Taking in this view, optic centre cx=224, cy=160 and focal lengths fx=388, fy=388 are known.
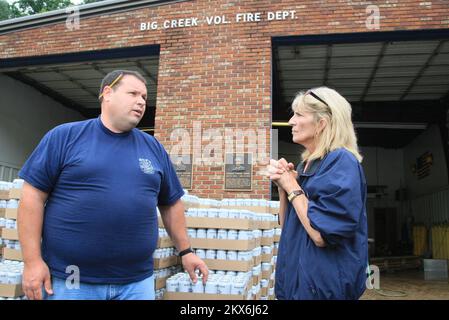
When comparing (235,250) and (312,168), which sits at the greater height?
(312,168)

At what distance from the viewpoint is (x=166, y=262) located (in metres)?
3.68

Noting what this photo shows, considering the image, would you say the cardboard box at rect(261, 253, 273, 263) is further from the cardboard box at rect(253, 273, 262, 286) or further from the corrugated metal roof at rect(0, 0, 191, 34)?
the corrugated metal roof at rect(0, 0, 191, 34)

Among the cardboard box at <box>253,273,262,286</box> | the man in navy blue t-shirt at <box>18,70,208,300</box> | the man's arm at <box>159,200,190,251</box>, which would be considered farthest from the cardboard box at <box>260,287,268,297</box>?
the man in navy blue t-shirt at <box>18,70,208,300</box>

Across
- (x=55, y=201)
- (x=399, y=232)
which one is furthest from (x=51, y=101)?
(x=399, y=232)

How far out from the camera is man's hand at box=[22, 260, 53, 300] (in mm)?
1977

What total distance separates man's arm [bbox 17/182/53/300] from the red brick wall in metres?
5.45

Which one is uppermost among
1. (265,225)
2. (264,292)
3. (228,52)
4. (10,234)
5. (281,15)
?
(281,15)

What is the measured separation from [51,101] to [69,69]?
313 centimetres

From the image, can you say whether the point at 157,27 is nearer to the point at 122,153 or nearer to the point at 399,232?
the point at 122,153

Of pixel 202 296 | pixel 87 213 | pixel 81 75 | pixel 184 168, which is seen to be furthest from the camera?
pixel 81 75

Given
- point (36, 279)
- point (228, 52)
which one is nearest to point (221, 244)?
point (36, 279)

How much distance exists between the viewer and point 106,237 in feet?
6.82

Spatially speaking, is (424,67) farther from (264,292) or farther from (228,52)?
(264,292)

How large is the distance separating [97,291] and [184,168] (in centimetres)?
554
